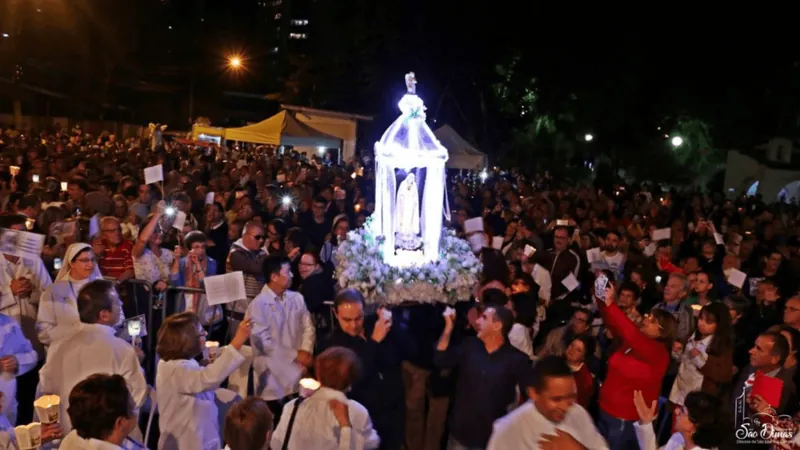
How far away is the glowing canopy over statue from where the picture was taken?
846 centimetres

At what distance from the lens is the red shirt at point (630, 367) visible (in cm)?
521

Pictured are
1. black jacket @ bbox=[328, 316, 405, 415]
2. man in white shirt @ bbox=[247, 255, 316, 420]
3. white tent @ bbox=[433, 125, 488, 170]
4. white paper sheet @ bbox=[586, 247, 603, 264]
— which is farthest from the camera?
white tent @ bbox=[433, 125, 488, 170]

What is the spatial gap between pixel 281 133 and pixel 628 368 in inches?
567

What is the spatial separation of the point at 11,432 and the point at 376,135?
3062 cm

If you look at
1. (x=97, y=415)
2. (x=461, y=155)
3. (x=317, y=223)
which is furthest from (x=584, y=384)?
(x=461, y=155)

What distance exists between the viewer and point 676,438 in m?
4.23

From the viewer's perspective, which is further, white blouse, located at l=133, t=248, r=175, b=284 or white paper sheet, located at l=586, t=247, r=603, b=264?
white paper sheet, located at l=586, t=247, r=603, b=264

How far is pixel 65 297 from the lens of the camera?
18.2 feet

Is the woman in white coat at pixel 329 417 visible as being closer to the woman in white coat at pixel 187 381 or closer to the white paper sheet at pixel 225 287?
the woman in white coat at pixel 187 381

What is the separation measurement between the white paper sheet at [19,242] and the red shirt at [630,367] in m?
4.33

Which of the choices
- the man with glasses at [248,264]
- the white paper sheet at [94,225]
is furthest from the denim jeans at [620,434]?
the white paper sheet at [94,225]

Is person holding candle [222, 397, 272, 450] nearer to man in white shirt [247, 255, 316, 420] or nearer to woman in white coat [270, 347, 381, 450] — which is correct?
woman in white coat [270, 347, 381, 450]

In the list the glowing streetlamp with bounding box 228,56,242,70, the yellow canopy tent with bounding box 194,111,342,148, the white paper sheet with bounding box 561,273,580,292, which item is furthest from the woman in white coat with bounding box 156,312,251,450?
the glowing streetlamp with bounding box 228,56,242,70

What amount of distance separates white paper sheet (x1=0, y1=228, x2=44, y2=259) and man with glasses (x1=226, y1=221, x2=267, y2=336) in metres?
1.83
